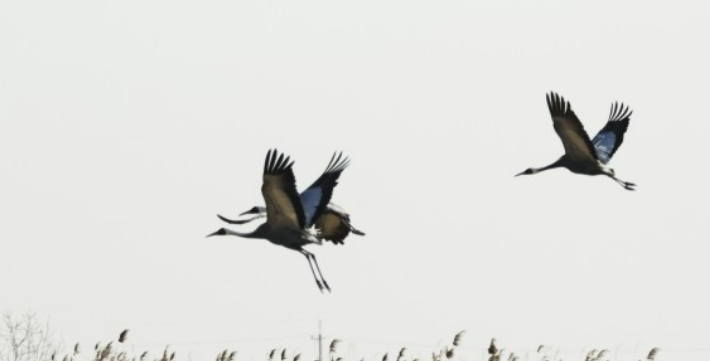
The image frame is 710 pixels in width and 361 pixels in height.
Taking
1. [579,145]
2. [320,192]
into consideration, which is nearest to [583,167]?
[579,145]

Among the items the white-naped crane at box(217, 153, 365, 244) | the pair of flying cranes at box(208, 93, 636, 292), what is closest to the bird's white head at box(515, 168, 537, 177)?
the pair of flying cranes at box(208, 93, 636, 292)

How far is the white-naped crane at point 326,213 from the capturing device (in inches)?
945

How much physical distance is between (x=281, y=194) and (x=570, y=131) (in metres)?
6.84

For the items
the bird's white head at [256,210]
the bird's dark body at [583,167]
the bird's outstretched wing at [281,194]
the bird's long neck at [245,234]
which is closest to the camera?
the bird's outstretched wing at [281,194]

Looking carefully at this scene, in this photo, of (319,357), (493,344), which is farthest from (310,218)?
(493,344)

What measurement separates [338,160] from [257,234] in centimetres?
237

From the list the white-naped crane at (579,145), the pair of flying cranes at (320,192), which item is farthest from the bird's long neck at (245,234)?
the white-naped crane at (579,145)

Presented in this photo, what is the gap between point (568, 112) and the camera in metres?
26.7

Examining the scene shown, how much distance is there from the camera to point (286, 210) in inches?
882

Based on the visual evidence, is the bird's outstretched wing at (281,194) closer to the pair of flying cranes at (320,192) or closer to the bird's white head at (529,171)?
the pair of flying cranes at (320,192)

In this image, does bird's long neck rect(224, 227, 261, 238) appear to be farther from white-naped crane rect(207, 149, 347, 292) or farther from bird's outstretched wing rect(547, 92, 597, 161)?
bird's outstretched wing rect(547, 92, 597, 161)

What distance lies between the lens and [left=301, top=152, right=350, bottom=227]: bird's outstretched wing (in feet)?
78.1

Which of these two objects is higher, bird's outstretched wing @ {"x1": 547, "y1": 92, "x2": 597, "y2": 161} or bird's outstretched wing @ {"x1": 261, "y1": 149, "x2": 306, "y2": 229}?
bird's outstretched wing @ {"x1": 547, "y1": 92, "x2": 597, "y2": 161}

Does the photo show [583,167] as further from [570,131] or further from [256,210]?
[256,210]
